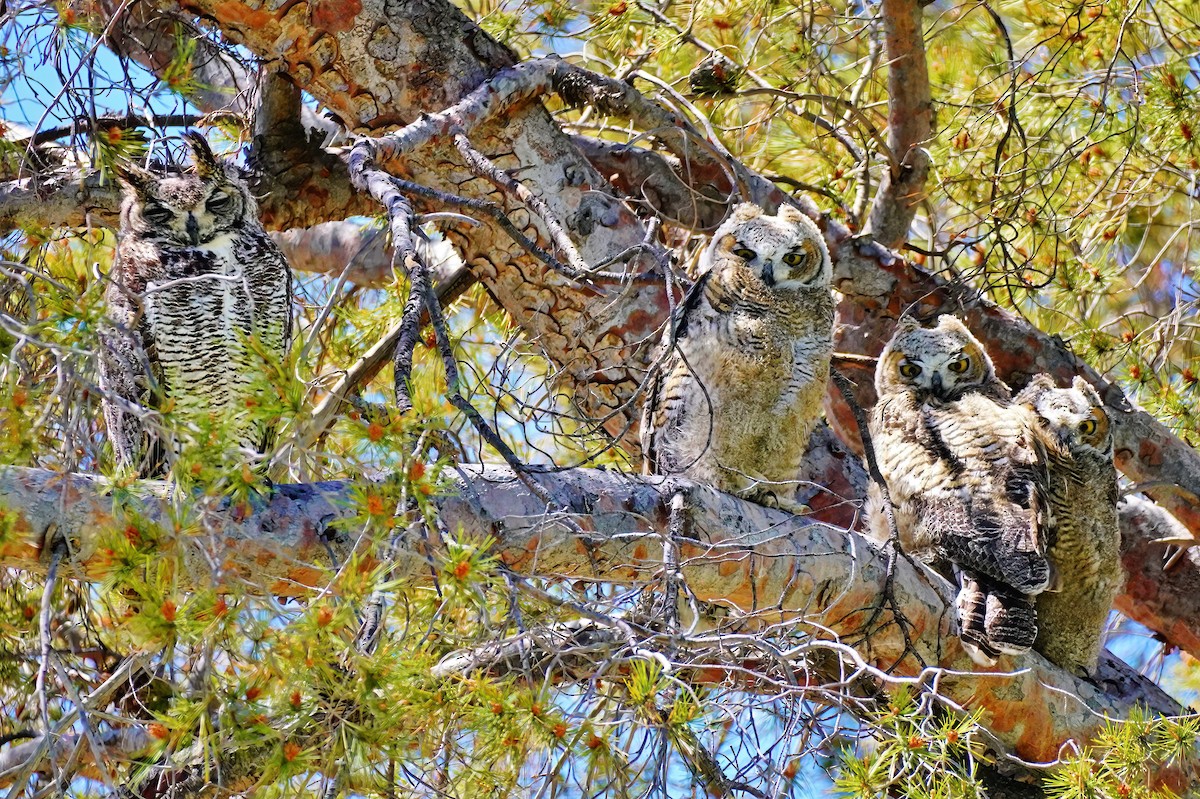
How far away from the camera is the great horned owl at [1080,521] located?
137 inches

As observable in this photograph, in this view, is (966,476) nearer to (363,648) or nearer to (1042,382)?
(1042,382)

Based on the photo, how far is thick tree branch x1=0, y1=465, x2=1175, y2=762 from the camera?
1.99 meters

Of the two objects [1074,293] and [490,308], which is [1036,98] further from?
[490,308]

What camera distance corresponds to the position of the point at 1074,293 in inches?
160

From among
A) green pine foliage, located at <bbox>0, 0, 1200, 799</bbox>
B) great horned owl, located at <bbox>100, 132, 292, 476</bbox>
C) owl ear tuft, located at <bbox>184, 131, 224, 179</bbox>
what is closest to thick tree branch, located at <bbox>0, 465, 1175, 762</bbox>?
green pine foliage, located at <bbox>0, 0, 1200, 799</bbox>

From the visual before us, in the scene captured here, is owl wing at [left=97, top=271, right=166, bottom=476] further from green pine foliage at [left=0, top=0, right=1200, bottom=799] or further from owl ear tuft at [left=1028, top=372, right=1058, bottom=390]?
owl ear tuft at [left=1028, top=372, right=1058, bottom=390]

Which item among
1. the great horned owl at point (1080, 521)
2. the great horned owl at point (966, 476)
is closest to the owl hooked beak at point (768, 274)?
the great horned owl at point (966, 476)

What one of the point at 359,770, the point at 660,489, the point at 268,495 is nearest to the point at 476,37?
the point at 660,489

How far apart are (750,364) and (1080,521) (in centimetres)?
106

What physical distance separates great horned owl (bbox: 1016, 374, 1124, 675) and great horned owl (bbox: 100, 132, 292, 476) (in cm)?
208

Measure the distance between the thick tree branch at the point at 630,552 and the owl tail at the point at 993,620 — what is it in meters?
0.05

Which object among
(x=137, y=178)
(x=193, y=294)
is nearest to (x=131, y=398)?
(x=193, y=294)

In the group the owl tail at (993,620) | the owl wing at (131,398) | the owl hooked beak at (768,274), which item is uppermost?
the owl hooked beak at (768,274)

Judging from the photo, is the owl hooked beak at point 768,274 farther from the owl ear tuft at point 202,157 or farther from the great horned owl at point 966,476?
the owl ear tuft at point 202,157
